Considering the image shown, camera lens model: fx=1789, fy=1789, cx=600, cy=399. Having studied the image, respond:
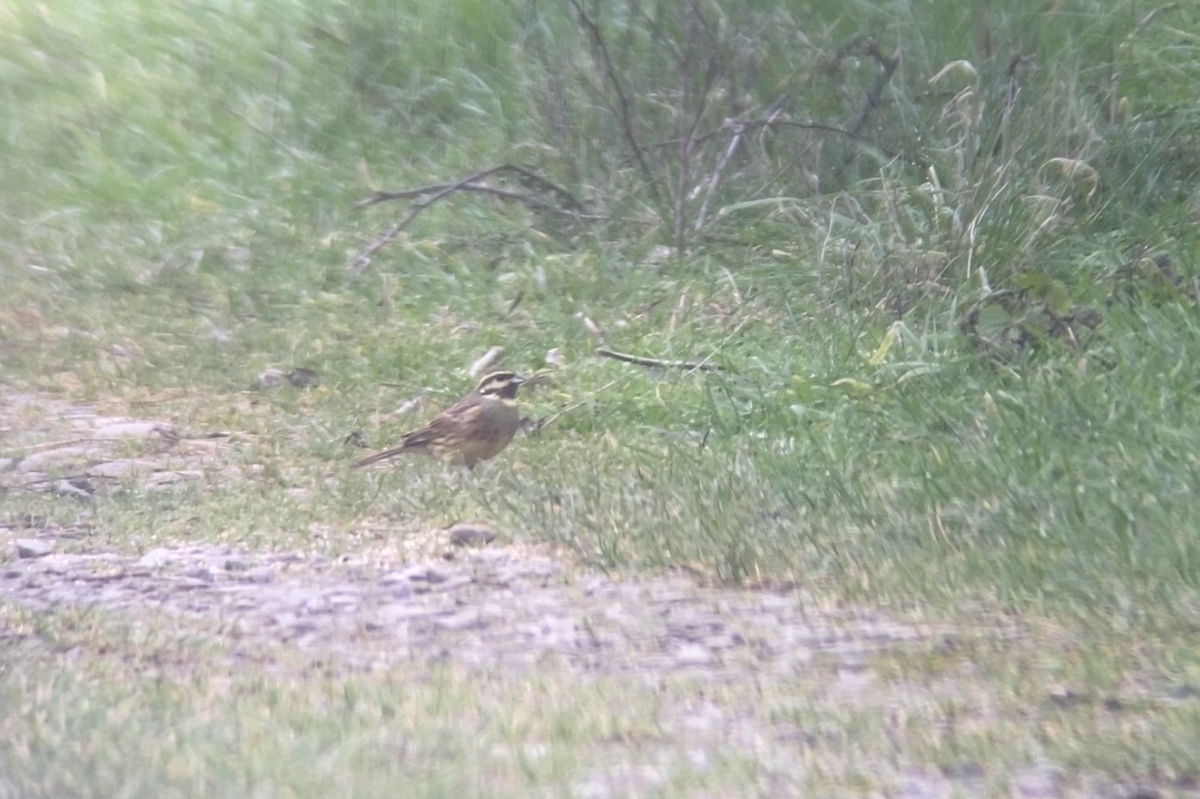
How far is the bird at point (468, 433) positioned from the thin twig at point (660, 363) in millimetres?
856

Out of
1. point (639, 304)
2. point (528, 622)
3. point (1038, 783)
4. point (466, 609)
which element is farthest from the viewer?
point (639, 304)

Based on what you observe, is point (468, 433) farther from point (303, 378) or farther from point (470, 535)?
point (303, 378)

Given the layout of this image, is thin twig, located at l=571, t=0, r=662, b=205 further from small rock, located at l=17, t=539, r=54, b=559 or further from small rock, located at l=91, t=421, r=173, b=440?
small rock, located at l=17, t=539, r=54, b=559

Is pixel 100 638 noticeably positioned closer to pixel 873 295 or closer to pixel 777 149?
pixel 873 295

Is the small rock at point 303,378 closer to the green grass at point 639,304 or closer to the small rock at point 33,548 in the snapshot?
the green grass at point 639,304

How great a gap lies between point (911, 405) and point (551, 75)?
4.37 m

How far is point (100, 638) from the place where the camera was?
4332 mm

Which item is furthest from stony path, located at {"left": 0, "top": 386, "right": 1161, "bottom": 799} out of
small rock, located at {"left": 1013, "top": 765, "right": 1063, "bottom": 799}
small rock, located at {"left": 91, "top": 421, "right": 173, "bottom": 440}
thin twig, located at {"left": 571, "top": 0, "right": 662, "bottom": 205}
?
thin twig, located at {"left": 571, "top": 0, "right": 662, "bottom": 205}

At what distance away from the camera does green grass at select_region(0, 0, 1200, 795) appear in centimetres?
452

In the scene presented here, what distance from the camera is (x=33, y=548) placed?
216 inches

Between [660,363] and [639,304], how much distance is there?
1.10 meters

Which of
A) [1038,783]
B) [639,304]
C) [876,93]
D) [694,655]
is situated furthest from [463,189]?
[1038,783]

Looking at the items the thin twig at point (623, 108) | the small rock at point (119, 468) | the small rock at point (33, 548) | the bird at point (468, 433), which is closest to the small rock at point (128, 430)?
the small rock at point (119, 468)

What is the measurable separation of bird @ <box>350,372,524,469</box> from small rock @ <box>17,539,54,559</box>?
1.34 m
